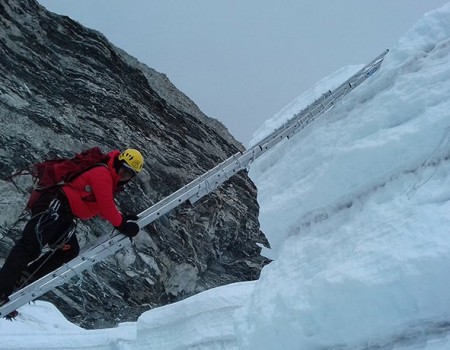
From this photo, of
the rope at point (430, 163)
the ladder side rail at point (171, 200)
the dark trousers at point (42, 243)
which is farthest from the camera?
the ladder side rail at point (171, 200)

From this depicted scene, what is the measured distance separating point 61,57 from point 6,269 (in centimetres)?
1237

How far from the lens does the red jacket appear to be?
16.7ft

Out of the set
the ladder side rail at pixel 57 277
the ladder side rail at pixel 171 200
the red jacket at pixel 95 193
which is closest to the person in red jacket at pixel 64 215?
the red jacket at pixel 95 193

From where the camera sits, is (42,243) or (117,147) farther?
(117,147)

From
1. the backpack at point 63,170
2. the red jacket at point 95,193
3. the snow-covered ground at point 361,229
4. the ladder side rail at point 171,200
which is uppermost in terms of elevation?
the backpack at point 63,170

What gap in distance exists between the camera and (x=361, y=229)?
3812mm

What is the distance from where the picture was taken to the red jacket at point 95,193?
509 cm

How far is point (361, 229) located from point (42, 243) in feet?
10.7

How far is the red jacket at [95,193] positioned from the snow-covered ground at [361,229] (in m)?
1.67

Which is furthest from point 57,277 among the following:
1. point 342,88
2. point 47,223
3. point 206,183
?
point 342,88

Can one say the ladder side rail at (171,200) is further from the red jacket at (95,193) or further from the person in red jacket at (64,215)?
the red jacket at (95,193)

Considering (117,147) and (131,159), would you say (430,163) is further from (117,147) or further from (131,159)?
(117,147)

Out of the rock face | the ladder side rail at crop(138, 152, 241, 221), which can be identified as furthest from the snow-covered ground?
the rock face

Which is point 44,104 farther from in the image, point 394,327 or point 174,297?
point 394,327
